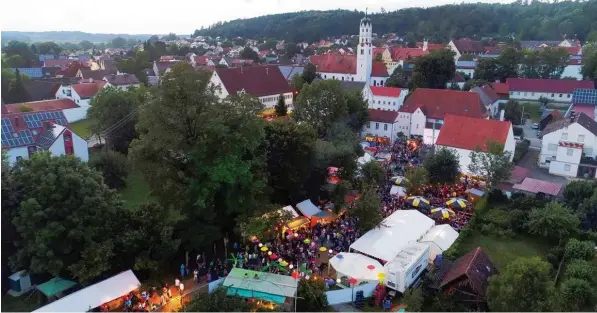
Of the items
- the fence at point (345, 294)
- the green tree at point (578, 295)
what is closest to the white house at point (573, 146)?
the green tree at point (578, 295)

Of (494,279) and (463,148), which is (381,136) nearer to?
(463,148)

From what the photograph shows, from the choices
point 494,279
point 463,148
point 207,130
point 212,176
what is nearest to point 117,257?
point 212,176

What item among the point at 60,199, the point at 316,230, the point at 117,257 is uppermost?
the point at 60,199

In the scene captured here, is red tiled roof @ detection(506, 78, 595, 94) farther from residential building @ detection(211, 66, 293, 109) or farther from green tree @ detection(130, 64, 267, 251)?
green tree @ detection(130, 64, 267, 251)

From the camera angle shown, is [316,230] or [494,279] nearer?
[494,279]

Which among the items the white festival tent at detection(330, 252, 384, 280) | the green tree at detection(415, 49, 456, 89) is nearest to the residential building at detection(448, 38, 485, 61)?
the green tree at detection(415, 49, 456, 89)

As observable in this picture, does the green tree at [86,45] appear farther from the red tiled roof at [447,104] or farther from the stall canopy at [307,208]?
the stall canopy at [307,208]
